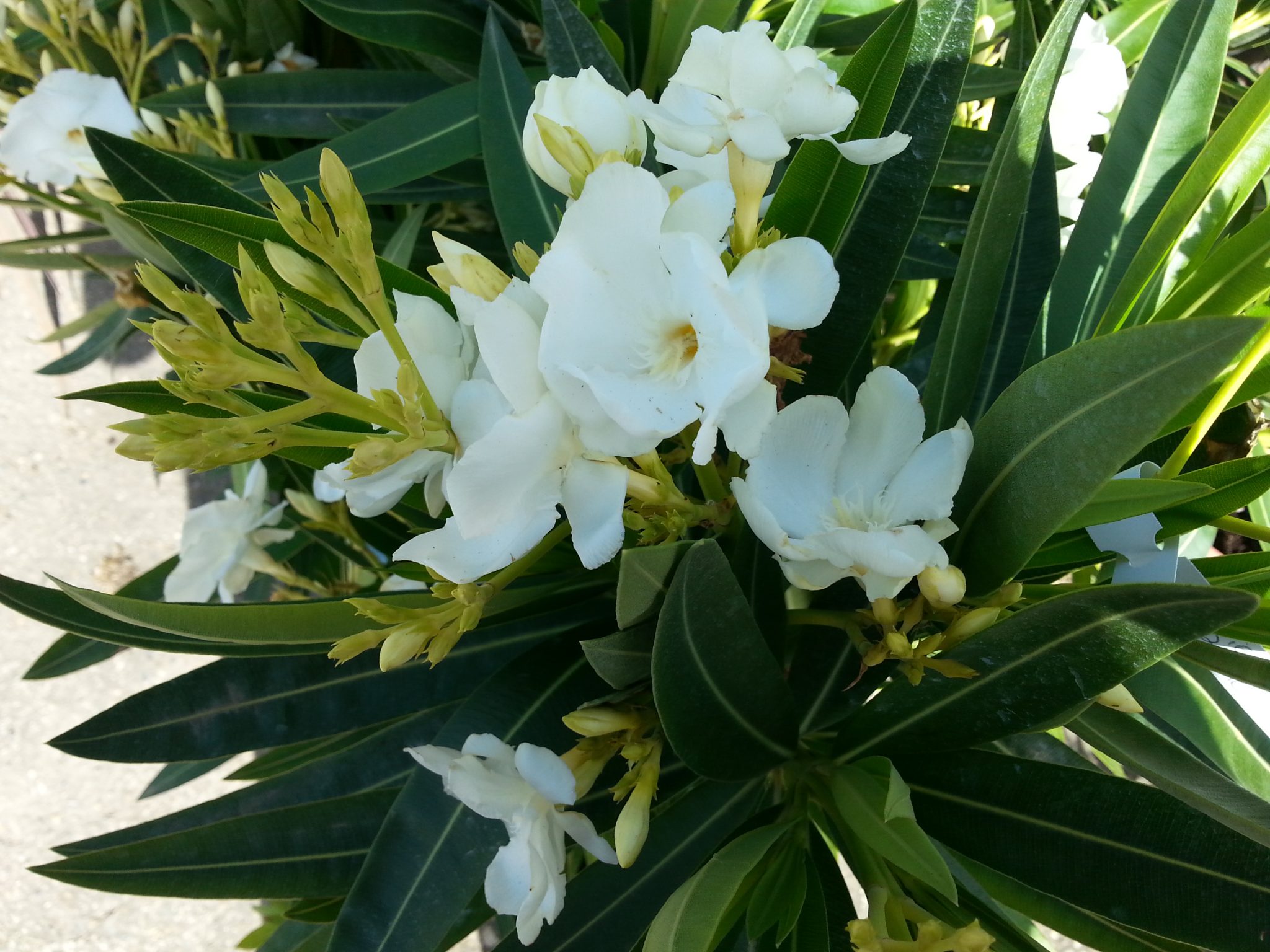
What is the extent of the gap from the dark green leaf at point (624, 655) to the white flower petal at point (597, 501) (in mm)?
105

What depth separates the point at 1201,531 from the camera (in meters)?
0.80

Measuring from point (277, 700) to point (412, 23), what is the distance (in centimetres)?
63

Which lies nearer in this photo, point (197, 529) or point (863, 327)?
point (863, 327)

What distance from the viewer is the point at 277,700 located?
0.60 metres

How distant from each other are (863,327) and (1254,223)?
225mm

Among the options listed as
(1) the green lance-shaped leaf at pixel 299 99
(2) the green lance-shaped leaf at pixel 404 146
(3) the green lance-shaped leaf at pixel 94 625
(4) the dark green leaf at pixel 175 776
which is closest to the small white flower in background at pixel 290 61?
(1) the green lance-shaped leaf at pixel 299 99

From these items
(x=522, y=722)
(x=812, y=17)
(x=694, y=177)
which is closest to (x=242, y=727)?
(x=522, y=722)

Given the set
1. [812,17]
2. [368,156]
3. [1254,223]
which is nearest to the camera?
[1254,223]

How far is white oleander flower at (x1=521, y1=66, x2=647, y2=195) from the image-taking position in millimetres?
389

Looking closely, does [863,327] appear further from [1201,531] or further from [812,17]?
[1201,531]

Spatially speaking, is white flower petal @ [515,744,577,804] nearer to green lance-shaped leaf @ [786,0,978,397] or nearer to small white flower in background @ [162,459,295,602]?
green lance-shaped leaf @ [786,0,978,397]

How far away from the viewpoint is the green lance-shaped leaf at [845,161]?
1.56ft

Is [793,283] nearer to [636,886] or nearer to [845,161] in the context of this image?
[845,161]

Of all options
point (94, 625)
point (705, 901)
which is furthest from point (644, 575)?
point (94, 625)
